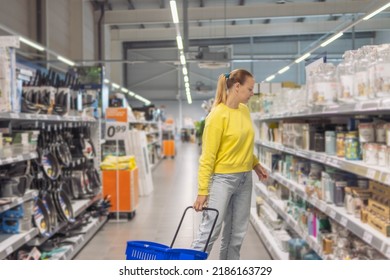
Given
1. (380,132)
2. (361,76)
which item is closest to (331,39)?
(361,76)

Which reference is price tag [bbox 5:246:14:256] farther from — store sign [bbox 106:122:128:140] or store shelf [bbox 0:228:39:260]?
store sign [bbox 106:122:128:140]

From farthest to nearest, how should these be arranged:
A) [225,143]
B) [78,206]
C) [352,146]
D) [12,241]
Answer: [78,206] → [12,241] → [352,146] → [225,143]

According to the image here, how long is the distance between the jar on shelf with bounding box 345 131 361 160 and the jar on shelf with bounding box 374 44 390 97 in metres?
0.50

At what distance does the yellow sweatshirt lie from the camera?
181cm

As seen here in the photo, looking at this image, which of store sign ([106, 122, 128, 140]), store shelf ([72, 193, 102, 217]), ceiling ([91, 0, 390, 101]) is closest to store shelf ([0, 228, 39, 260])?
store shelf ([72, 193, 102, 217])

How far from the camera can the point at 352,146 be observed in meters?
2.43

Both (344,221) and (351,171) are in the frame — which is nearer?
(351,171)

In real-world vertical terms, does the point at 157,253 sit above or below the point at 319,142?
below

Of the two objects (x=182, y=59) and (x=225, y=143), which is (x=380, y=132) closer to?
(x=225, y=143)

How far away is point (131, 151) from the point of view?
8.46 metres

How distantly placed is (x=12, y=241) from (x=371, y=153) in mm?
2436

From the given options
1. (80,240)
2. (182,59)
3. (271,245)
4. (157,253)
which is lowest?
(80,240)

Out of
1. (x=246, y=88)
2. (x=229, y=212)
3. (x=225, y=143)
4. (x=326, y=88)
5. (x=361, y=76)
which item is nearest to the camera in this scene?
(x=246, y=88)
